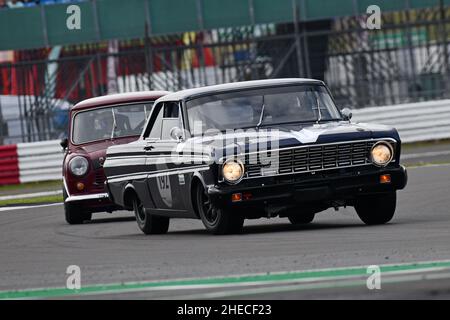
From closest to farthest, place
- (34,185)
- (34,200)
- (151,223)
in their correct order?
(151,223)
(34,200)
(34,185)

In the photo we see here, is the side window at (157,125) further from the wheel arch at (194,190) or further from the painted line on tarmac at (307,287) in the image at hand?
the painted line on tarmac at (307,287)

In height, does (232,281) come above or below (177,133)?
below

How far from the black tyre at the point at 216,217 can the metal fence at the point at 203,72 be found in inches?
684

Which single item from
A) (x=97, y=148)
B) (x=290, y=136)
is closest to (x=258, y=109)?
(x=290, y=136)

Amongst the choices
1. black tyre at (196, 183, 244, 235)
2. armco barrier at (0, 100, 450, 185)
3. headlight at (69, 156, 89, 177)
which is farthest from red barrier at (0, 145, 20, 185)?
black tyre at (196, 183, 244, 235)

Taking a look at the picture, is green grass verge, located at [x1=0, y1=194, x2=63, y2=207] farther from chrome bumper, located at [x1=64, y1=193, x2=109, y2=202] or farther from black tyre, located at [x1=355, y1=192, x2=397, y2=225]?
black tyre, located at [x1=355, y1=192, x2=397, y2=225]

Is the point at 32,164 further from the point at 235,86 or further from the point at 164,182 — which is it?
the point at 235,86

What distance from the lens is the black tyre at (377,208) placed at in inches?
463

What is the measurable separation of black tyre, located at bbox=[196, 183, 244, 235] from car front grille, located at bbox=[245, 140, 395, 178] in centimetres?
41

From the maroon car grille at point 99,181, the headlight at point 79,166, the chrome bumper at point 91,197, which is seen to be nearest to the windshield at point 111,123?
the headlight at point 79,166

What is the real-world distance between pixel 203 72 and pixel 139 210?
55.1 feet

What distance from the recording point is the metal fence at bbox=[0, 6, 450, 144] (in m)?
29.5

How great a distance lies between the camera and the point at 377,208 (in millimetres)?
11945
